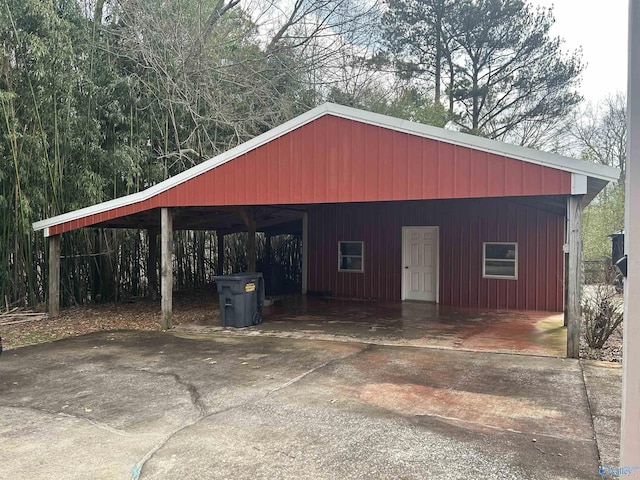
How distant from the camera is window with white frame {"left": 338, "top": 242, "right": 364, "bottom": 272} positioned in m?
11.8

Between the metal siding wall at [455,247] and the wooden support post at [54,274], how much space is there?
5839 mm

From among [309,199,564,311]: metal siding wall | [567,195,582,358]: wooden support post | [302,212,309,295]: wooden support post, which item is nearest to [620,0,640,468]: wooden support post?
[567,195,582,358]: wooden support post

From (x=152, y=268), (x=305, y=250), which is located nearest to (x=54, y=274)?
(x=152, y=268)

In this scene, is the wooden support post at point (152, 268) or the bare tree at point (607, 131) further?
the bare tree at point (607, 131)

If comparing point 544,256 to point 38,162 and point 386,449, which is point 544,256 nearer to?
point 386,449

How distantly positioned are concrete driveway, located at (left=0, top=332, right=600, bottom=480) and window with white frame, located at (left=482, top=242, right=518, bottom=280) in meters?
4.35

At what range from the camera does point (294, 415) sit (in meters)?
3.92

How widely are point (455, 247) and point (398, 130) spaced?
4.70 meters

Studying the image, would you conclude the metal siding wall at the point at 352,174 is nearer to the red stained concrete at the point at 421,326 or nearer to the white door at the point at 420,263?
the red stained concrete at the point at 421,326

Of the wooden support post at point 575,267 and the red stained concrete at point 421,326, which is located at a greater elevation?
the wooden support post at point 575,267

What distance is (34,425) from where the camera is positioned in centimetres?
378

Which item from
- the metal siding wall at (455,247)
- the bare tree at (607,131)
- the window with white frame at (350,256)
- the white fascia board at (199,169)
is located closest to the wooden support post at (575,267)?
the white fascia board at (199,169)

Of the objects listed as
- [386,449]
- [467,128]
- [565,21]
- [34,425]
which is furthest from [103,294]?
[565,21]

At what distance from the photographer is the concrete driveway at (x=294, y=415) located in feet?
9.96
